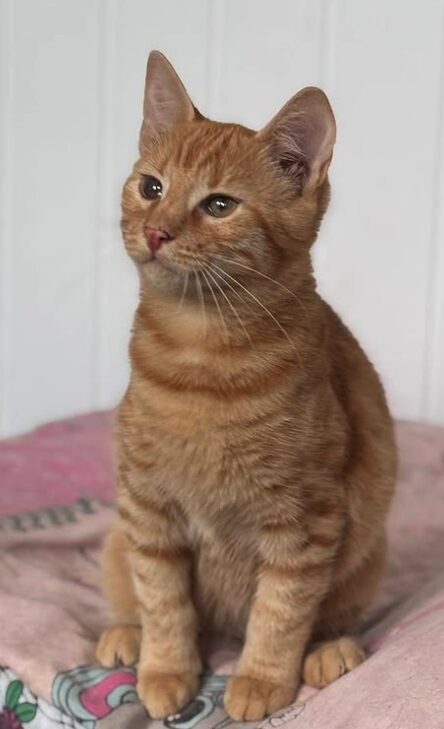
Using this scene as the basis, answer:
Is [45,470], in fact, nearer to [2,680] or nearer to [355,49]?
[2,680]

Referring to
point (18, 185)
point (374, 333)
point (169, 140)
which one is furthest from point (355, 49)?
point (169, 140)

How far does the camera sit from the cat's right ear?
3.56 ft

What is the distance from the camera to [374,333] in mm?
2020

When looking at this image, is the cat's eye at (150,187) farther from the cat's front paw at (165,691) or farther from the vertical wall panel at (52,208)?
the vertical wall panel at (52,208)

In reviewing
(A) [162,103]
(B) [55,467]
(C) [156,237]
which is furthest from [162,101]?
(B) [55,467]

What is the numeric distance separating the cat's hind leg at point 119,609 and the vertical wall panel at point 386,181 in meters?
0.90

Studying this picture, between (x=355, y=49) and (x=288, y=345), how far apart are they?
41.9 inches

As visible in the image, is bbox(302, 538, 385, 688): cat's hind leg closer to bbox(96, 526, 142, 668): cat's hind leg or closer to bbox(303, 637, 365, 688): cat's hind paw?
bbox(303, 637, 365, 688): cat's hind paw

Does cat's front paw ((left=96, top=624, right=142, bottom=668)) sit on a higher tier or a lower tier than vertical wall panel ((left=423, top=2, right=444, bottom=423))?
lower

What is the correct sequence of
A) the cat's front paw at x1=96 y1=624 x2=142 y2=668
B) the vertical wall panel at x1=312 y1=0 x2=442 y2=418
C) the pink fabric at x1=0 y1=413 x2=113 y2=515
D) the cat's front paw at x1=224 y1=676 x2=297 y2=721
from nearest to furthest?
the cat's front paw at x1=224 y1=676 x2=297 y2=721 → the cat's front paw at x1=96 y1=624 x2=142 y2=668 → the pink fabric at x1=0 y1=413 x2=113 y2=515 → the vertical wall panel at x1=312 y1=0 x2=442 y2=418

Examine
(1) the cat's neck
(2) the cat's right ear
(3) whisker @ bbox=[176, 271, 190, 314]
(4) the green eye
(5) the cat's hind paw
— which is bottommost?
(5) the cat's hind paw

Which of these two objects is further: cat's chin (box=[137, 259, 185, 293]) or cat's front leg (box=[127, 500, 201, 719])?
cat's front leg (box=[127, 500, 201, 719])

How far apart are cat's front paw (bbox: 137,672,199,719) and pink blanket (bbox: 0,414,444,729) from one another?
0.05 ft

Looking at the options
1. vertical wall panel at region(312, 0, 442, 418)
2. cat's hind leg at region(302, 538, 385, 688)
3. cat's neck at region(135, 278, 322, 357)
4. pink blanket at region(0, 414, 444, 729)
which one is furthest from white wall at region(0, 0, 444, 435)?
cat's neck at region(135, 278, 322, 357)
